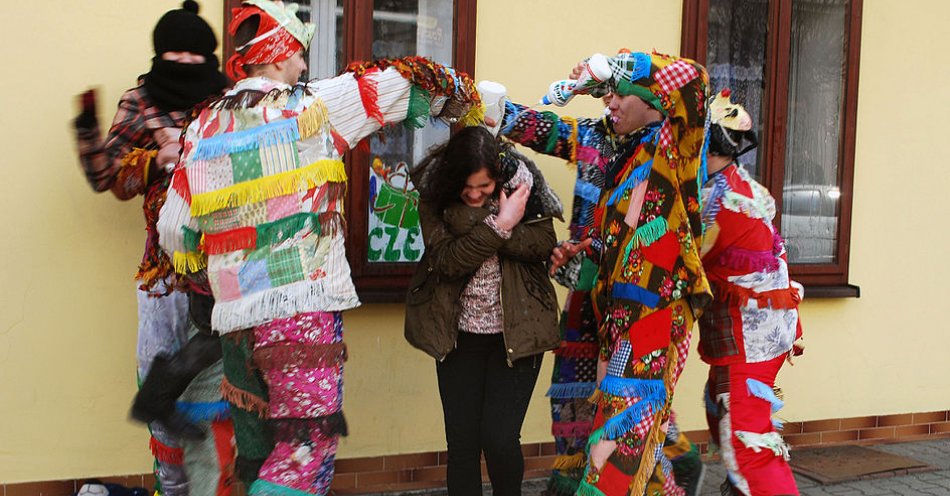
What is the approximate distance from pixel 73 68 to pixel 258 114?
58.9 inches

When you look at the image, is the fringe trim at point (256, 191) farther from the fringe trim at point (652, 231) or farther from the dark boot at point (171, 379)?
the fringe trim at point (652, 231)

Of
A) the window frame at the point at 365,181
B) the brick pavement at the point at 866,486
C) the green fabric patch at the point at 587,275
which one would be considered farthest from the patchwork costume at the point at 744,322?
the window frame at the point at 365,181

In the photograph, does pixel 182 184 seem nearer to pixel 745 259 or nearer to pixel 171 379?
pixel 171 379

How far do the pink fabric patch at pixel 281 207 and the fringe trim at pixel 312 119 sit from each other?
0.19 m

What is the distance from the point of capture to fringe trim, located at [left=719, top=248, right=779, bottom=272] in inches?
136

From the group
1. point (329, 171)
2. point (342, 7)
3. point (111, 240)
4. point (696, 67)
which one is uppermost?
point (342, 7)

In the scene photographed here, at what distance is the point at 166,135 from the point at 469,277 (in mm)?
1205

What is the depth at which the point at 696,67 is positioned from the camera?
303 centimetres

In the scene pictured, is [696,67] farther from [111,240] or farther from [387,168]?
[111,240]

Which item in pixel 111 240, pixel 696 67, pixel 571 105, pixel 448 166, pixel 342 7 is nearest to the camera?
pixel 696 67

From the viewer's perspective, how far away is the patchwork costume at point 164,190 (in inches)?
124

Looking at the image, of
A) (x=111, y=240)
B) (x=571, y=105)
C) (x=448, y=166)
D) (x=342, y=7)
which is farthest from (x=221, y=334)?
(x=571, y=105)

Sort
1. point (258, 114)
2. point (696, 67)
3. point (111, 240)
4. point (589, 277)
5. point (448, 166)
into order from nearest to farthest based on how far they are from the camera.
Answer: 1. point (258, 114)
2. point (696, 67)
3. point (448, 166)
4. point (589, 277)
5. point (111, 240)

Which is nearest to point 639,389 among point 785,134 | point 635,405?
point 635,405
